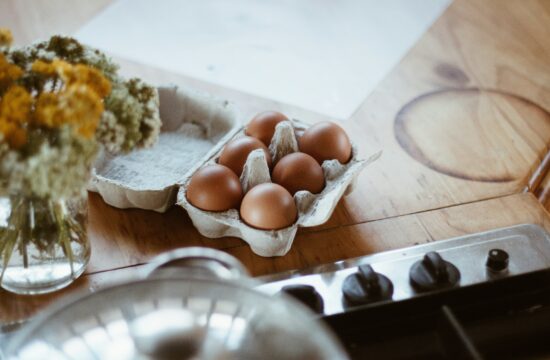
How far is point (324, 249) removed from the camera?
0.95 metres

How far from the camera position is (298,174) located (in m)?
0.97

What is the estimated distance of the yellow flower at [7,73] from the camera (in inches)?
27.8

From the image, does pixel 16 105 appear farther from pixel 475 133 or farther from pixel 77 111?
pixel 475 133

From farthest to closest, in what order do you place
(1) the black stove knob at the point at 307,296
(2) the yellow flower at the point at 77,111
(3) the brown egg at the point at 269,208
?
1. (3) the brown egg at the point at 269,208
2. (1) the black stove knob at the point at 307,296
3. (2) the yellow flower at the point at 77,111

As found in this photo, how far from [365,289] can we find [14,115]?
434mm

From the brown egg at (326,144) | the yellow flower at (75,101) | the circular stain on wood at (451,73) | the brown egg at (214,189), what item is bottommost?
the brown egg at (214,189)

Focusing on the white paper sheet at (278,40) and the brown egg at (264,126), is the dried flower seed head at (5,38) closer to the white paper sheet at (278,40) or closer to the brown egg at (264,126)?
the brown egg at (264,126)

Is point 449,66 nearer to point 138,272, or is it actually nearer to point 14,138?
point 138,272

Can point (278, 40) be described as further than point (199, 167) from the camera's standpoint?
Yes

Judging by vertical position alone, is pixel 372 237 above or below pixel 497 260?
below

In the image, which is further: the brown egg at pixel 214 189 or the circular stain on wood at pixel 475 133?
the circular stain on wood at pixel 475 133

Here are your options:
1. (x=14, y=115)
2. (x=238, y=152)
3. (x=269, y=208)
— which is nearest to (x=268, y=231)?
(x=269, y=208)

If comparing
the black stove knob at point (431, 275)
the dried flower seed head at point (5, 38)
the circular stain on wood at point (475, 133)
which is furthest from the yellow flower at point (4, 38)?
the circular stain on wood at point (475, 133)

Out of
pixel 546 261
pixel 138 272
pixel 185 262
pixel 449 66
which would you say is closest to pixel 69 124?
pixel 185 262
